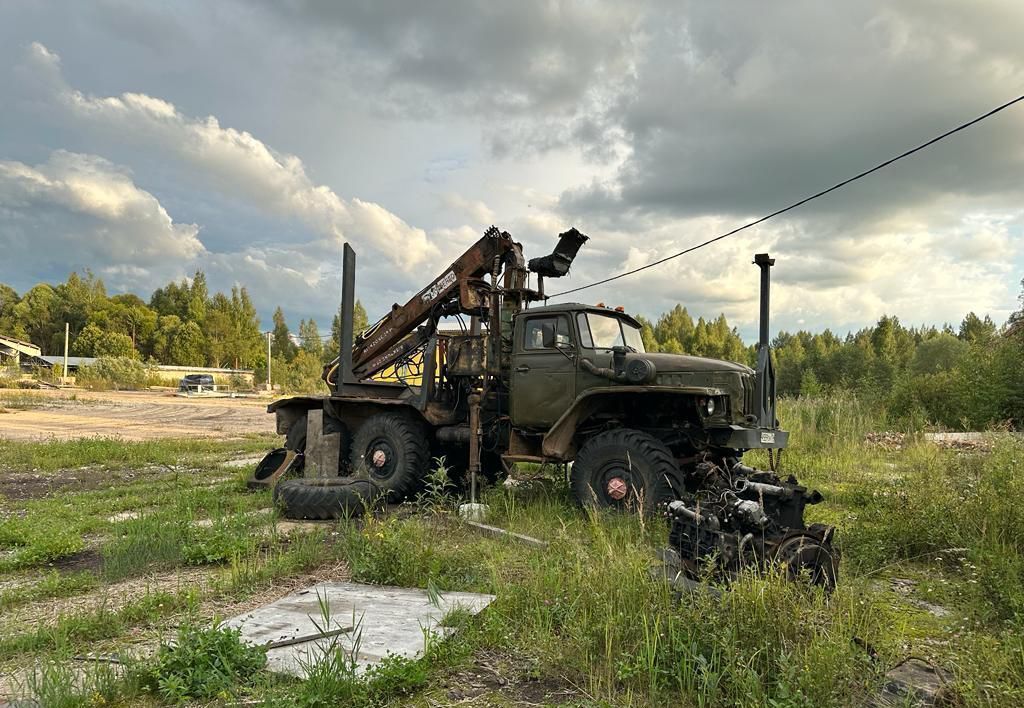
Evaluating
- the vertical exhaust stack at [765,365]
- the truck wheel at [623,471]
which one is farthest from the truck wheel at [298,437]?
the vertical exhaust stack at [765,365]

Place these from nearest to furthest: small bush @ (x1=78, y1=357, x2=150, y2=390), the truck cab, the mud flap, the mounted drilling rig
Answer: the mounted drilling rig, the truck cab, the mud flap, small bush @ (x1=78, y1=357, x2=150, y2=390)

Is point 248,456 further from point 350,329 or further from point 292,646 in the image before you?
point 292,646

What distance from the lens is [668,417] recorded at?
23.2ft

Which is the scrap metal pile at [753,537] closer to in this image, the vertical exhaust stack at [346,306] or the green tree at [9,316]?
the vertical exhaust stack at [346,306]

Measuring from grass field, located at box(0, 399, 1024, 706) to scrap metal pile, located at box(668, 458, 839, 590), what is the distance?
0.21m

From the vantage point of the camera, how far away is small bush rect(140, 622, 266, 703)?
9.57 ft

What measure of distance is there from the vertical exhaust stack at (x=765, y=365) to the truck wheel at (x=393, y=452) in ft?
14.3

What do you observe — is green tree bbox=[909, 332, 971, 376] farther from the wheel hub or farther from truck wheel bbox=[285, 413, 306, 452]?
truck wheel bbox=[285, 413, 306, 452]

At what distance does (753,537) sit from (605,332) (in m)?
3.97

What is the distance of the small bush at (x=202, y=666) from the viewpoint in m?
2.92

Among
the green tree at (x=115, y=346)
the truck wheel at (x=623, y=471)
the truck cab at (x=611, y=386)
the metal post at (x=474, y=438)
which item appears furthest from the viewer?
the green tree at (x=115, y=346)

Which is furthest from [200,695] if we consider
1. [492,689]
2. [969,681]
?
[969,681]

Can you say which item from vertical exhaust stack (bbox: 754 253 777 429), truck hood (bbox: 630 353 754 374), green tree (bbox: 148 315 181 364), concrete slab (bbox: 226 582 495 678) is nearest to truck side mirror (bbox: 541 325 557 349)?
truck hood (bbox: 630 353 754 374)

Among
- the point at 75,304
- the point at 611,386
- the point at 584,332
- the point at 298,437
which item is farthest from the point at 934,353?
the point at 75,304
